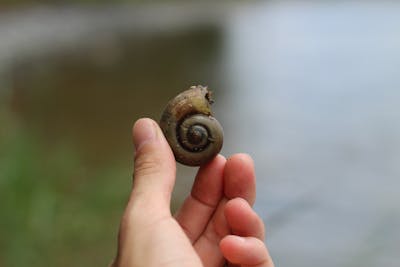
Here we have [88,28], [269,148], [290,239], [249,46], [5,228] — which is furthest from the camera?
[88,28]

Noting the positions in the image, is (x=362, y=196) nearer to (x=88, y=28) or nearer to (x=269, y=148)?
(x=269, y=148)

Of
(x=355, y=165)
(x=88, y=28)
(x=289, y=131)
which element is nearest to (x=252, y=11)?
(x=88, y=28)

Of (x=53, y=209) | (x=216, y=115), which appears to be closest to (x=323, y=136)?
(x=216, y=115)

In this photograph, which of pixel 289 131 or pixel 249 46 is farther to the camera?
pixel 249 46

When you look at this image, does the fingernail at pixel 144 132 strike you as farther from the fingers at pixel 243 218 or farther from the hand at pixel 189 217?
the fingers at pixel 243 218

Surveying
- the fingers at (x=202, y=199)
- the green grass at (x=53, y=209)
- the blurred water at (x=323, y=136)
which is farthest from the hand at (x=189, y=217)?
the blurred water at (x=323, y=136)

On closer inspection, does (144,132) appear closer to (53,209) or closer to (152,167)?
(152,167)
